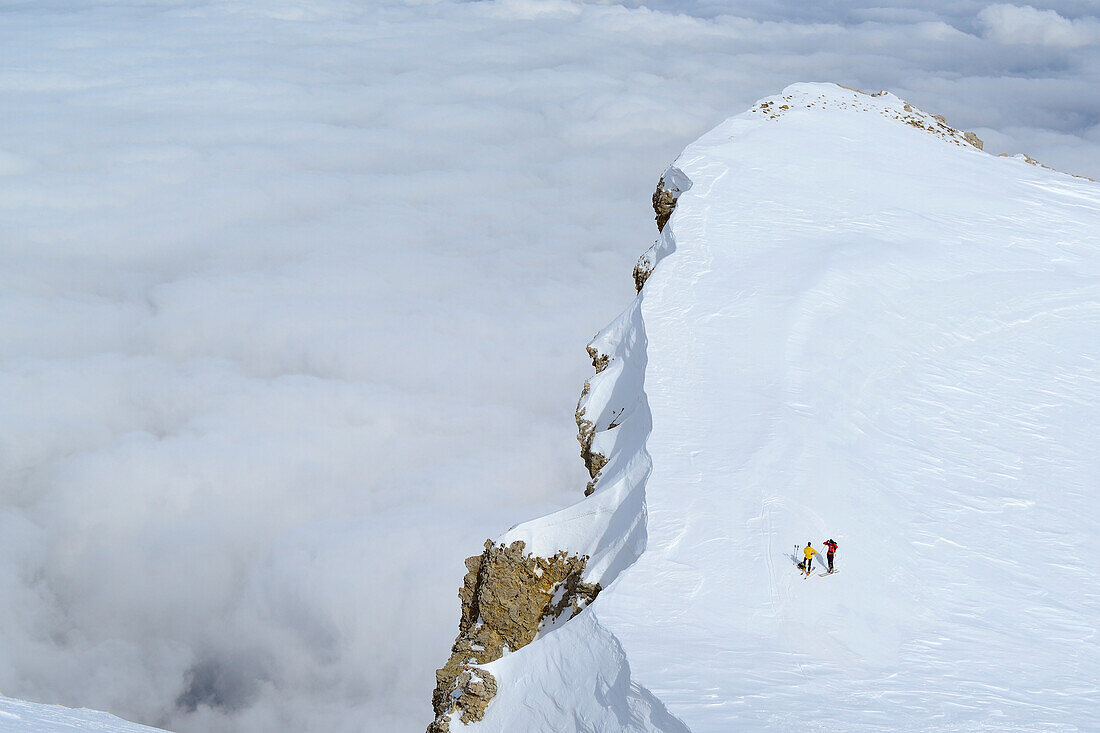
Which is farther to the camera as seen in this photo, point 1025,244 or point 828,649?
point 1025,244

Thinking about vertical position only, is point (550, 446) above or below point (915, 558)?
below

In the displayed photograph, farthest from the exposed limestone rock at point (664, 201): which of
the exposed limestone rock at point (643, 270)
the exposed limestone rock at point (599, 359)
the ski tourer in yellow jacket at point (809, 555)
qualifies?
the ski tourer in yellow jacket at point (809, 555)

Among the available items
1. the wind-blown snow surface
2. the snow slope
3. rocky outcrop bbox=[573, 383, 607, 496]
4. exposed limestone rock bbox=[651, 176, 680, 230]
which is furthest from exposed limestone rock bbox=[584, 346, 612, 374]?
the snow slope

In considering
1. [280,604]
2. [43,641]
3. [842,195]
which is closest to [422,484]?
[280,604]

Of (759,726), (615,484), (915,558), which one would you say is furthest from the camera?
(615,484)

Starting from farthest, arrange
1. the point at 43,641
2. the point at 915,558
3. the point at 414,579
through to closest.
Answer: the point at 43,641 < the point at 414,579 < the point at 915,558

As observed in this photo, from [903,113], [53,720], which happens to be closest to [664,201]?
[903,113]

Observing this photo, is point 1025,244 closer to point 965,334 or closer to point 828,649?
point 965,334

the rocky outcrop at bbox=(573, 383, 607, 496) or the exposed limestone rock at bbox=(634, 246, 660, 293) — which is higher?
the exposed limestone rock at bbox=(634, 246, 660, 293)

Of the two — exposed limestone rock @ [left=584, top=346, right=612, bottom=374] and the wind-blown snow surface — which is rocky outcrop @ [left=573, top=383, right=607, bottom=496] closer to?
exposed limestone rock @ [left=584, top=346, right=612, bottom=374]
